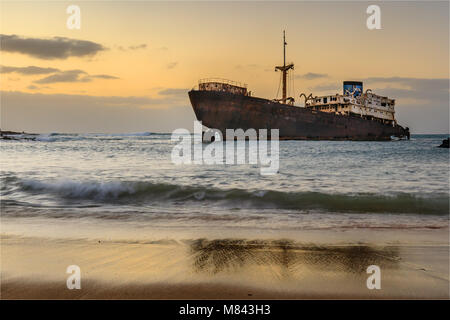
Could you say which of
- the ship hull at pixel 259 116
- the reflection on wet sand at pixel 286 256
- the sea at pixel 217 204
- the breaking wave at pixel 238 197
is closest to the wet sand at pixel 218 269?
the reflection on wet sand at pixel 286 256

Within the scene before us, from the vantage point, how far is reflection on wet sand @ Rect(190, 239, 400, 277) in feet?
10.2

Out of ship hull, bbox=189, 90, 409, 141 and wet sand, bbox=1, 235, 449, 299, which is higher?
ship hull, bbox=189, 90, 409, 141

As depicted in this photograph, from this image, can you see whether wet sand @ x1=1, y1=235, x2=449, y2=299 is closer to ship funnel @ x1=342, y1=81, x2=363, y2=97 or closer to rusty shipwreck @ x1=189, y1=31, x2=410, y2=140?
rusty shipwreck @ x1=189, y1=31, x2=410, y2=140

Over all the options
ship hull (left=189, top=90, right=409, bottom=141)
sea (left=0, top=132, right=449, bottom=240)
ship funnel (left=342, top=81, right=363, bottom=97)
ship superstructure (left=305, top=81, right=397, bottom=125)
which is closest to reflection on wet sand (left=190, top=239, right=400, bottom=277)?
sea (left=0, top=132, right=449, bottom=240)

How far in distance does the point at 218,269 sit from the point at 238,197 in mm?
4921

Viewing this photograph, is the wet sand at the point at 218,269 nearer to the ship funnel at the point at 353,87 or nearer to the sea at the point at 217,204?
the sea at the point at 217,204

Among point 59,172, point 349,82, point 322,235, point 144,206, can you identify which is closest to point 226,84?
point 349,82

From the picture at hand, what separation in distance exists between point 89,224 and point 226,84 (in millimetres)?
37574

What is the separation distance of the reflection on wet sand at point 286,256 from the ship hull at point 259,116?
1458 inches

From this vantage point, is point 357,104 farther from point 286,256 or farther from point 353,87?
point 286,256

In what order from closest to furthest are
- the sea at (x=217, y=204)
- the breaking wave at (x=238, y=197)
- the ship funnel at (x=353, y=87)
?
the sea at (x=217, y=204) → the breaking wave at (x=238, y=197) → the ship funnel at (x=353, y=87)

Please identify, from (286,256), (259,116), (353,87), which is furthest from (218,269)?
(353,87)

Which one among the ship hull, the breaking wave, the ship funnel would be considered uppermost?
the ship funnel

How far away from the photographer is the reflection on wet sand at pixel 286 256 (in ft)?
10.2
